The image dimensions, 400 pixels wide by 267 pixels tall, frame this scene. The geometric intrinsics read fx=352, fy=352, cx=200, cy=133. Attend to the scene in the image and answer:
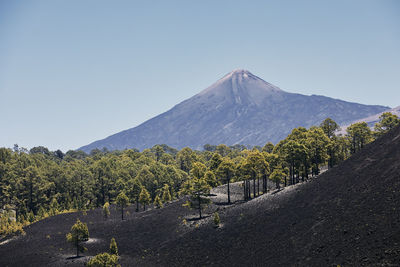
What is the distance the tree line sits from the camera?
8144cm

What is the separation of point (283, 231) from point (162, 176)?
213 feet

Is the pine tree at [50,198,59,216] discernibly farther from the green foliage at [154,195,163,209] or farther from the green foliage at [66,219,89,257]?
the green foliage at [66,219,89,257]

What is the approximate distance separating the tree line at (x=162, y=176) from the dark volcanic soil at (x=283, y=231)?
372 inches

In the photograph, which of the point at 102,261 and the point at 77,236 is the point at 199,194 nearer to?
the point at 77,236

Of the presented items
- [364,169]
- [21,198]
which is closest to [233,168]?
[364,169]

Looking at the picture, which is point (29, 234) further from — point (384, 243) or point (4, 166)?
point (384, 243)

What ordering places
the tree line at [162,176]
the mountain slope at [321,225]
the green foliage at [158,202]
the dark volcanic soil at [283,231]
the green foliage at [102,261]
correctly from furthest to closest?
the green foliage at [158,202] → the tree line at [162,176] → the green foliage at [102,261] → the dark volcanic soil at [283,231] → the mountain slope at [321,225]

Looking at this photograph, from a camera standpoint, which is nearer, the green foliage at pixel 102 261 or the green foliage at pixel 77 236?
the green foliage at pixel 102 261

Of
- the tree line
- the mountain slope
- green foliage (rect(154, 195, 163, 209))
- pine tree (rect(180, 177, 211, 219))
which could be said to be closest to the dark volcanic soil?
the mountain slope

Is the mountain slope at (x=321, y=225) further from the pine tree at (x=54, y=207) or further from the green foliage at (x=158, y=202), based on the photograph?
the pine tree at (x=54, y=207)

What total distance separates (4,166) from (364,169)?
343 feet

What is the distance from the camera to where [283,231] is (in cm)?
5188

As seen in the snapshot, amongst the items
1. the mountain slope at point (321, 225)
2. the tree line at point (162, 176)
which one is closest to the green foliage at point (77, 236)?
the mountain slope at point (321, 225)

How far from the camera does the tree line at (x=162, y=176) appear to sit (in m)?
81.4
